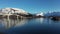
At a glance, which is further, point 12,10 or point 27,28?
point 12,10

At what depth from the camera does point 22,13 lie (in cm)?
700

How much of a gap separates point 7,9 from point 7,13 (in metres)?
0.26

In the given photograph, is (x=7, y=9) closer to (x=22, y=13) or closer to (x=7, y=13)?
Result: (x=7, y=13)

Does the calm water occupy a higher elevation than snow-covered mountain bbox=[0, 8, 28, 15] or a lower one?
lower

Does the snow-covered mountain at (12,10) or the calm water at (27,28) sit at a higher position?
the snow-covered mountain at (12,10)

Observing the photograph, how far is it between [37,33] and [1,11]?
2.90 m

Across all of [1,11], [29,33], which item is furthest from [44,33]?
[1,11]

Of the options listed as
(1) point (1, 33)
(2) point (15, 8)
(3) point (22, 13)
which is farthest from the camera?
(3) point (22, 13)

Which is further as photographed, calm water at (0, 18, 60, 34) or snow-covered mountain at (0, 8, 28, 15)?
snow-covered mountain at (0, 8, 28, 15)

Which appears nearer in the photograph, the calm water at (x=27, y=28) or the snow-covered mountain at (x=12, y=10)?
the calm water at (x=27, y=28)

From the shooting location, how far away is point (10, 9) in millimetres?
6660

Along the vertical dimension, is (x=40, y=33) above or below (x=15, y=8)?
below

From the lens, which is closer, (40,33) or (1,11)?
(40,33)

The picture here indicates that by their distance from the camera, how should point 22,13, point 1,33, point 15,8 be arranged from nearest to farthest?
point 1,33
point 15,8
point 22,13
